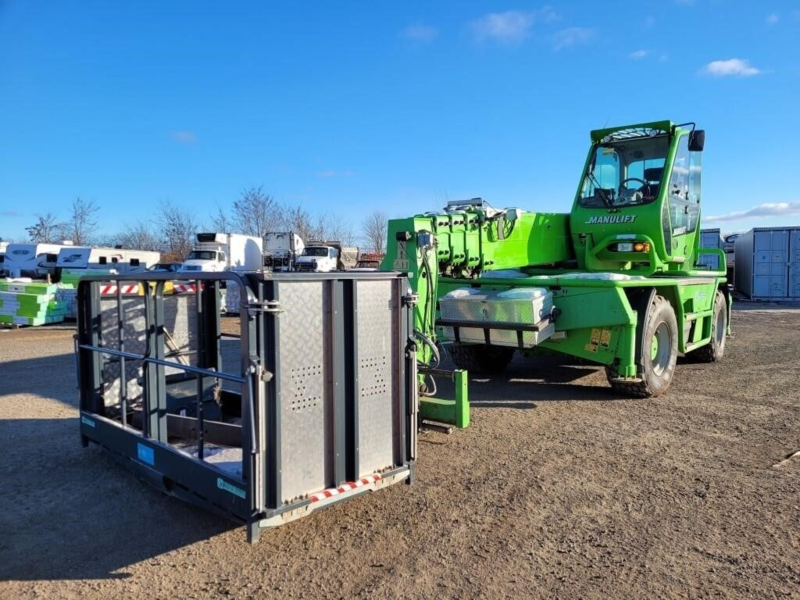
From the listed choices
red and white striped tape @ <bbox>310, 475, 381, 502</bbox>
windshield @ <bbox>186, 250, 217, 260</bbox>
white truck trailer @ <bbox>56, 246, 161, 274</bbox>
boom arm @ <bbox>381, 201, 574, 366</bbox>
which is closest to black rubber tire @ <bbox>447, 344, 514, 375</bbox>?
boom arm @ <bbox>381, 201, 574, 366</bbox>

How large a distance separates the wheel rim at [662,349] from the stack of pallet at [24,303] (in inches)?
686

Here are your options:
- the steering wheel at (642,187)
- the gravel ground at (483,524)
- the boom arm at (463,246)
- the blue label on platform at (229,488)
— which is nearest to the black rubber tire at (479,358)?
the boom arm at (463,246)

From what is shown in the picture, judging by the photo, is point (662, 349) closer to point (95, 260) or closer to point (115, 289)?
point (115, 289)

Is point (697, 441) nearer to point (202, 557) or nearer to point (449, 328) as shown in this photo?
point (449, 328)

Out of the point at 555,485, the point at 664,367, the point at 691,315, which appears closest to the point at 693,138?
the point at 691,315

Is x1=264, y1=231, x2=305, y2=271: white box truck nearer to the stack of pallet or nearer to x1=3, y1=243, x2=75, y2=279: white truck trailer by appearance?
x1=3, y1=243, x2=75, y2=279: white truck trailer

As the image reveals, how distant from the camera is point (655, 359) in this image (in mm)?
8164

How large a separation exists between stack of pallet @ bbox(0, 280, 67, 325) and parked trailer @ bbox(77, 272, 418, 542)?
15.3 meters

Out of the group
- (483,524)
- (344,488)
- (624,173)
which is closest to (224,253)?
(624,173)

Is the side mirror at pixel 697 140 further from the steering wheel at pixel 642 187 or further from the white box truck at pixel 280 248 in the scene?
the white box truck at pixel 280 248

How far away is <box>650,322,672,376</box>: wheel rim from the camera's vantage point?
8117 mm

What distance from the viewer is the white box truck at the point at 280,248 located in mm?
29558

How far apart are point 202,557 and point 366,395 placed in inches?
54.4

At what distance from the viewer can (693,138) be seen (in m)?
8.92
